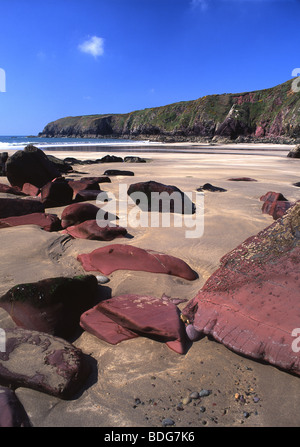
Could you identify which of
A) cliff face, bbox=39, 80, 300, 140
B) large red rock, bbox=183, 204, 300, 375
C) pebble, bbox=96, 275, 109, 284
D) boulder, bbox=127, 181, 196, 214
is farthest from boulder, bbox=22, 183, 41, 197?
cliff face, bbox=39, 80, 300, 140

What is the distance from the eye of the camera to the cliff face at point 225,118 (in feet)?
167

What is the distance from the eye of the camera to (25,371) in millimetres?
1405

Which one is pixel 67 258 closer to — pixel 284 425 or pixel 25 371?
pixel 25 371

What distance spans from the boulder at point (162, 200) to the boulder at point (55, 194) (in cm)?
114

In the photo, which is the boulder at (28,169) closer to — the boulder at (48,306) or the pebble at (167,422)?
the boulder at (48,306)

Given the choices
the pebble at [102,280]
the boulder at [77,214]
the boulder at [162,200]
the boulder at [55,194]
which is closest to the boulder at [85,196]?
the boulder at [55,194]

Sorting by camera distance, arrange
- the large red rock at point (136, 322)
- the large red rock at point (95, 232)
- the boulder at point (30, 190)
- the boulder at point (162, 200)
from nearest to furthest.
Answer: the large red rock at point (136, 322) → the large red rock at point (95, 232) → the boulder at point (162, 200) → the boulder at point (30, 190)

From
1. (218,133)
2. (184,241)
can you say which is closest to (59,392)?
(184,241)

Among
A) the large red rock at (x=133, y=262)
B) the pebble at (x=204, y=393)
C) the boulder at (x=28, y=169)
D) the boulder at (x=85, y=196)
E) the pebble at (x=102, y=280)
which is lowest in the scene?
the pebble at (x=204, y=393)

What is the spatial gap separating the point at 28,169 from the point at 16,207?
2.95m

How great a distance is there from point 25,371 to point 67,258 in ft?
4.96

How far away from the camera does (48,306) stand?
179 cm

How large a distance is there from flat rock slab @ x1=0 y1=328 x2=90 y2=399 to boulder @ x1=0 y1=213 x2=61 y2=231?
2.21 meters

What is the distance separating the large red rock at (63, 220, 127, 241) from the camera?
3.34 meters
